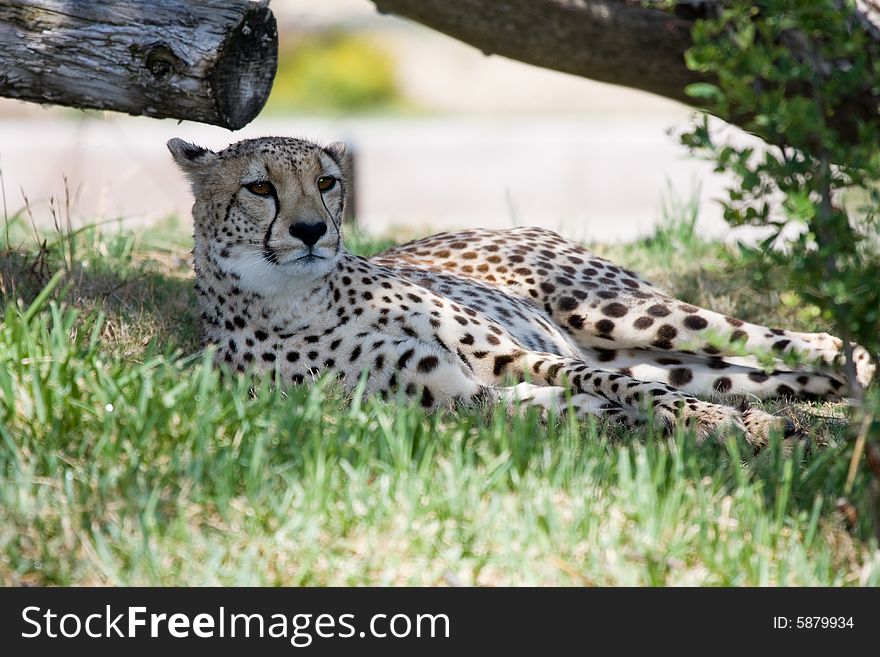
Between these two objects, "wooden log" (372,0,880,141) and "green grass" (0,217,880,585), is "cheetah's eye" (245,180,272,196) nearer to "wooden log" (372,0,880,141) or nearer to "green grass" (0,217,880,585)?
"green grass" (0,217,880,585)

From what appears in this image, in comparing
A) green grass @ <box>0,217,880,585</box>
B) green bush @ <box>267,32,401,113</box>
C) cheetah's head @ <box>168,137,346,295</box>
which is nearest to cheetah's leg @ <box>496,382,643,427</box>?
green grass @ <box>0,217,880,585</box>

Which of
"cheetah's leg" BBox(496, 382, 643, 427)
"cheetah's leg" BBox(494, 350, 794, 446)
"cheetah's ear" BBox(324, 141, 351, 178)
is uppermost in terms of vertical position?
"cheetah's ear" BBox(324, 141, 351, 178)

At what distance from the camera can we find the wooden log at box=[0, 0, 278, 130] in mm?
4109

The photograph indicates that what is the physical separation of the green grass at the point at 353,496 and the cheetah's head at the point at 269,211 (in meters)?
0.76

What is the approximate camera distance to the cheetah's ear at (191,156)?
4.65m

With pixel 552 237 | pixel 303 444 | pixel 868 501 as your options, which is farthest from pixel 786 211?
pixel 552 237

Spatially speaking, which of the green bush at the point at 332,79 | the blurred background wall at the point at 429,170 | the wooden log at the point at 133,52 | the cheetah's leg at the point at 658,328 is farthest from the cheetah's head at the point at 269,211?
the green bush at the point at 332,79

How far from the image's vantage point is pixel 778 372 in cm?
526

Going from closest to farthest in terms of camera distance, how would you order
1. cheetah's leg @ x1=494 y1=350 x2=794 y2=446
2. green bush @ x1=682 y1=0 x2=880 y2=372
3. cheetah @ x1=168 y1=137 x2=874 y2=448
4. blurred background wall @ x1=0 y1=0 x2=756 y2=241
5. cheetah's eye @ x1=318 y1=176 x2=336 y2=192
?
green bush @ x1=682 y1=0 x2=880 y2=372 → cheetah's leg @ x1=494 y1=350 x2=794 y2=446 → cheetah @ x1=168 y1=137 x2=874 y2=448 → cheetah's eye @ x1=318 y1=176 x2=336 y2=192 → blurred background wall @ x1=0 y1=0 x2=756 y2=241

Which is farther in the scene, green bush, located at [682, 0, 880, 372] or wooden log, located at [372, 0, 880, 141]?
wooden log, located at [372, 0, 880, 141]

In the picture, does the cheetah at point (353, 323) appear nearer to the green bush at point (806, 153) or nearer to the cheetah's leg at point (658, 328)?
the cheetah's leg at point (658, 328)

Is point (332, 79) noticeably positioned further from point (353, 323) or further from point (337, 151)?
point (353, 323)
